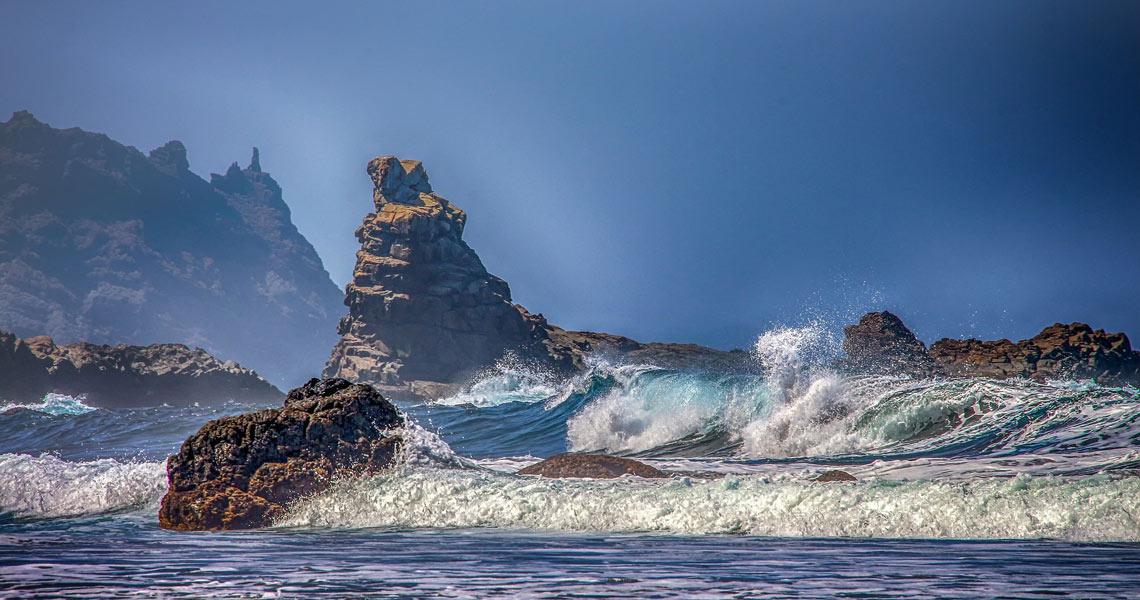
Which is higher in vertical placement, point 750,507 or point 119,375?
point 119,375

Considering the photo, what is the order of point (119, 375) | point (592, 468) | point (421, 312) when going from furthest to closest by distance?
point (421, 312) < point (119, 375) < point (592, 468)

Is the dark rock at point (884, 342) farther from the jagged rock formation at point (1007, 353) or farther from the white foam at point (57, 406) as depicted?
the white foam at point (57, 406)

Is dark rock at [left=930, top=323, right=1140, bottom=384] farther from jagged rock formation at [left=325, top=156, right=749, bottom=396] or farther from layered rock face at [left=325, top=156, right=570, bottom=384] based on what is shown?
layered rock face at [left=325, top=156, right=570, bottom=384]

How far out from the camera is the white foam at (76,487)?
1245 centimetres

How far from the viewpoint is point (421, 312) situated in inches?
4434

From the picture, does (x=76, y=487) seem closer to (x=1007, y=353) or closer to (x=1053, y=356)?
(x=1007, y=353)

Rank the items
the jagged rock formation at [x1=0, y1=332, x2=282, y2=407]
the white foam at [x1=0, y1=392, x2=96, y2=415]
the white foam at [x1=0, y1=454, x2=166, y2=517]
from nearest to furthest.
→ the white foam at [x1=0, y1=454, x2=166, y2=517], the white foam at [x1=0, y1=392, x2=96, y2=415], the jagged rock formation at [x1=0, y1=332, x2=282, y2=407]

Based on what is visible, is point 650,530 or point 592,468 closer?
point 650,530

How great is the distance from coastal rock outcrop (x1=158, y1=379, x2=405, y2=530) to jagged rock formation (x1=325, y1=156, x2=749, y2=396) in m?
97.1

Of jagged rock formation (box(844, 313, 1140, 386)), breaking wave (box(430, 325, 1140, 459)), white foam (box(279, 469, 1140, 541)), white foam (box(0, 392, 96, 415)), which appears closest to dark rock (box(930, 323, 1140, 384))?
jagged rock formation (box(844, 313, 1140, 386))

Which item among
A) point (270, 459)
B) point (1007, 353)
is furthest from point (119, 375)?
point (270, 459)

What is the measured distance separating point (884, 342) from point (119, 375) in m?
75.8

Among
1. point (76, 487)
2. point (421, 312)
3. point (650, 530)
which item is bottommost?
point (650, 530)

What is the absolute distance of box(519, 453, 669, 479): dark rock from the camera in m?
12.6
